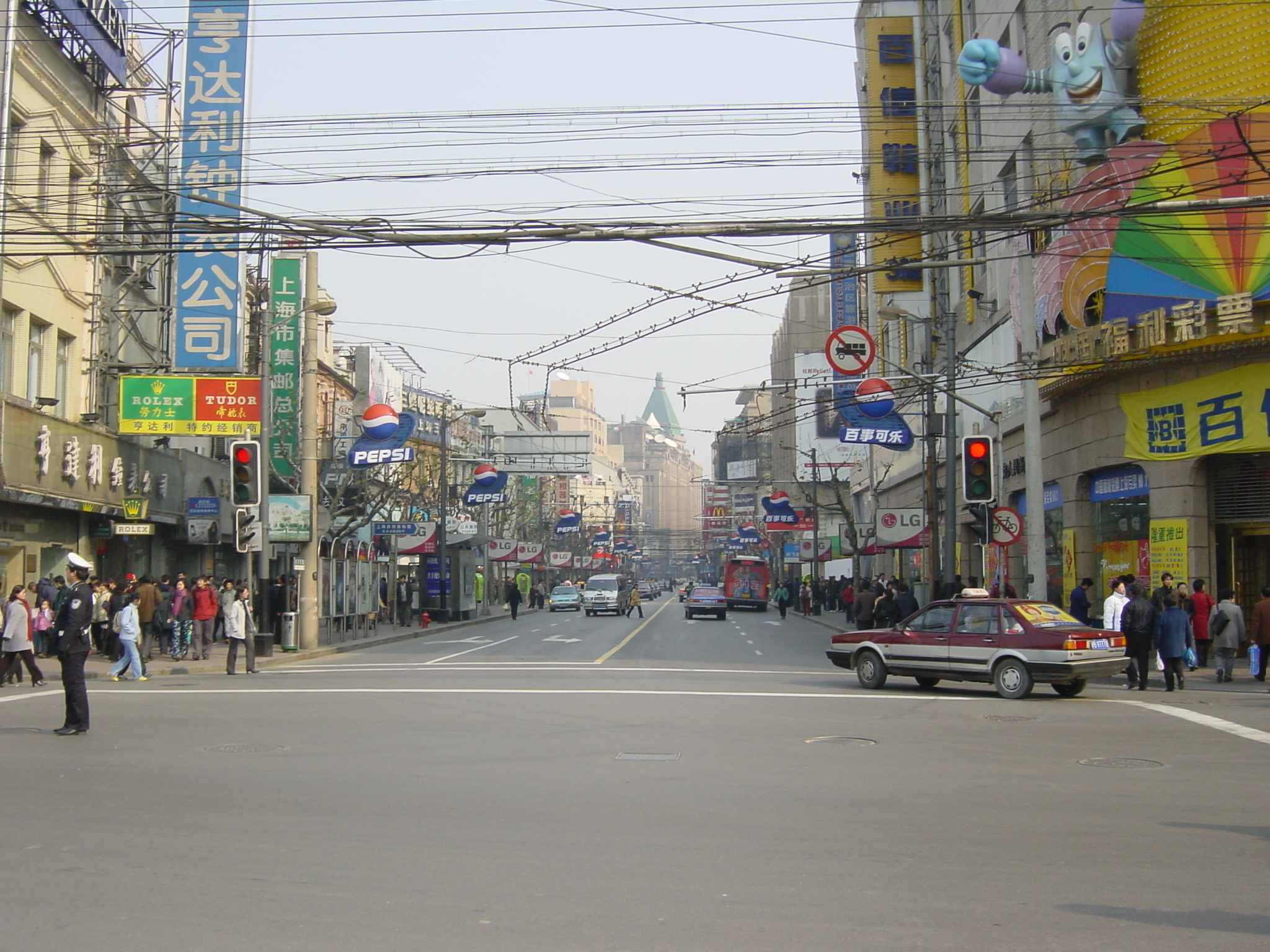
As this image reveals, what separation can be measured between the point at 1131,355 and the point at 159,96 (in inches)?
1156

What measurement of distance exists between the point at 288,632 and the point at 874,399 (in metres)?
16.0

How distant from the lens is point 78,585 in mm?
14641

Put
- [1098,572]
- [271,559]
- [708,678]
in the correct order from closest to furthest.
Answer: [708,678]
[1098,572]
[271,559]

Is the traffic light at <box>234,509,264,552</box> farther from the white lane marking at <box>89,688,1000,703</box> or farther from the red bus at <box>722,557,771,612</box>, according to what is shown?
the red bus at <box>722,557,771,612</box>

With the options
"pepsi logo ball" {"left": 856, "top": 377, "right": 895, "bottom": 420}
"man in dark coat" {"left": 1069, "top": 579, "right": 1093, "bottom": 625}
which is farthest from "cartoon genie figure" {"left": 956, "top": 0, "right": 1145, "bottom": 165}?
"man in dark coat" {"left": 1069, "top": 579, "right": 1093, "bottom": 625}

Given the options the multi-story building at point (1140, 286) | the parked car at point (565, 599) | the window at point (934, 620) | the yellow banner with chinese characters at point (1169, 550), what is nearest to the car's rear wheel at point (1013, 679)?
the window at point (934, 620)

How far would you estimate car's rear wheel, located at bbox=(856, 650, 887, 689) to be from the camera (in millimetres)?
20594

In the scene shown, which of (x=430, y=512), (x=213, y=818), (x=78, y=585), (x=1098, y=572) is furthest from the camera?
(x=430, y=512)

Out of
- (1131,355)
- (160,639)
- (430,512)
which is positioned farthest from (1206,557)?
(430,512)

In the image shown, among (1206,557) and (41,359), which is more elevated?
(41,359)

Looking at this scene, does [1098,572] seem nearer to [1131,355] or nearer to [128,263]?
[1131,355]

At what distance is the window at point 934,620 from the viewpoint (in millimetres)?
19781

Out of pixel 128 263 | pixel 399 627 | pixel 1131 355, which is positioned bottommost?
pixel 399 627

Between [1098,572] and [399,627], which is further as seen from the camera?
[399,627]
